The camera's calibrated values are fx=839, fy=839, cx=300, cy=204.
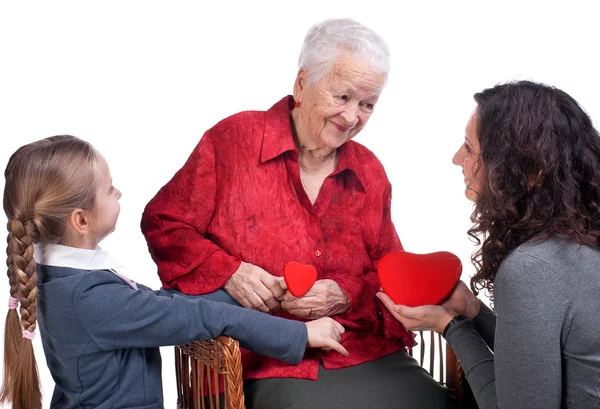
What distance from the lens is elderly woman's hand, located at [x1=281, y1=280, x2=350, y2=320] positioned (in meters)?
2.63

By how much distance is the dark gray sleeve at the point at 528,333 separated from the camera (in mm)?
1997

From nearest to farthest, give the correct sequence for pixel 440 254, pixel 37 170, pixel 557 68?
pixel 37 170 → pixel 440 254 → pixel 557 68

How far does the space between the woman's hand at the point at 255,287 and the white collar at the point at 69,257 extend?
0.46 meters

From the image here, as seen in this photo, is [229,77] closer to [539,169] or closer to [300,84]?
[300,84]

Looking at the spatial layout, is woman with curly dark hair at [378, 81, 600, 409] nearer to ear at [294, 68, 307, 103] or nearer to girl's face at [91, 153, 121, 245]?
ear at [294, 68, 307, 103]

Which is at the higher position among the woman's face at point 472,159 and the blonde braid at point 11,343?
the woman's face at point 472,159

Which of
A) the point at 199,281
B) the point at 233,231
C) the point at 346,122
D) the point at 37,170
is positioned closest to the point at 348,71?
the point at 346,122

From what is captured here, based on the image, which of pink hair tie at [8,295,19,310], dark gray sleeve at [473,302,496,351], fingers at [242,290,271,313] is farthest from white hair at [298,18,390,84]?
pink hair tie at [8,295,19,310]

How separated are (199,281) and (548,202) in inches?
44.2

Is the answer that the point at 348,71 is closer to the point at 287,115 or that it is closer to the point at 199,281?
the point at 287,115

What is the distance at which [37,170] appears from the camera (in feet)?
7.47

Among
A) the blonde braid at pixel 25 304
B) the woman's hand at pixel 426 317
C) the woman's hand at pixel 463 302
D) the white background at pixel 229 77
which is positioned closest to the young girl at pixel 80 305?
the blonde braid at pixel 25 304

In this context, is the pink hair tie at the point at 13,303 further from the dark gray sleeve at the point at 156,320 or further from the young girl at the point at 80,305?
the dark gray sleeve at the point at 156,320

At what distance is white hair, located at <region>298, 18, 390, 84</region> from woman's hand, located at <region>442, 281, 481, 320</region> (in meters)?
0.73
